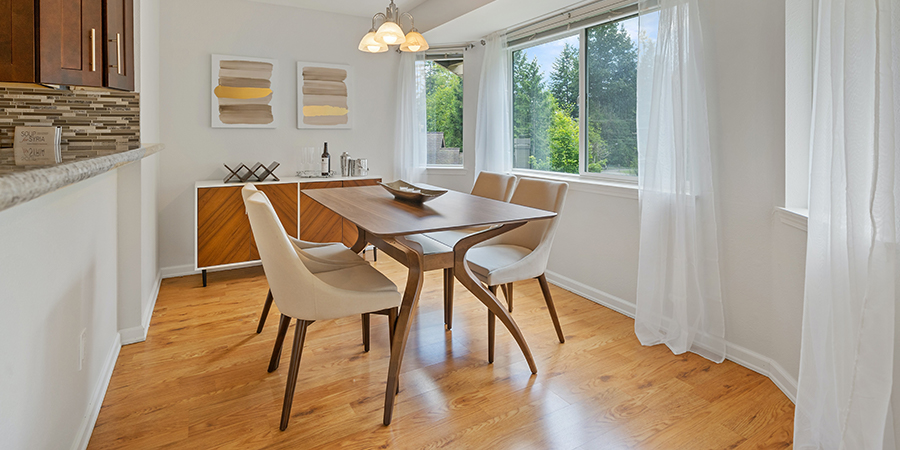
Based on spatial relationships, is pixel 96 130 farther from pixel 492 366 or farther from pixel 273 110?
pixel 492 366

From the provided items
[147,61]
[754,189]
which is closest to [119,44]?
[147,61]

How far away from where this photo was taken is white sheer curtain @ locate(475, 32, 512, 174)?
4.27 meters

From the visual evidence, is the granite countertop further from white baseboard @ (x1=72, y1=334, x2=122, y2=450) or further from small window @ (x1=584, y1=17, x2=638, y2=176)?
small window @ (x1=584, y1=17, x2=638, y2=176)

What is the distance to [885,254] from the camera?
133cm

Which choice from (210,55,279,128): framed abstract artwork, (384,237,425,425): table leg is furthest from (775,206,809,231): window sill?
(210,55,279,128): framed abstract artwork

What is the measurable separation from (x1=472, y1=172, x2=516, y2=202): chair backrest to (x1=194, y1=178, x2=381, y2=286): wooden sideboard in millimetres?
1548

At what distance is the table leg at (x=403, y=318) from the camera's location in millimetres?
1900

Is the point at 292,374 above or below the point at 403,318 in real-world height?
below

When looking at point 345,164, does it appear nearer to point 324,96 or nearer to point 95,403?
point 324,96

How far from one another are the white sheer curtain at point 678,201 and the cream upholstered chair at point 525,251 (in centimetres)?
52

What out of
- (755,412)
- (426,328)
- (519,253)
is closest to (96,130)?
(426,328)

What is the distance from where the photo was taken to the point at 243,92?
13.8 ft

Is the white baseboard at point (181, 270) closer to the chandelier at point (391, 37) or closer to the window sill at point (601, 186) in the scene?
the chandelier at point (391, 37)

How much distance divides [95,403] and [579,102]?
3318 millimetres
